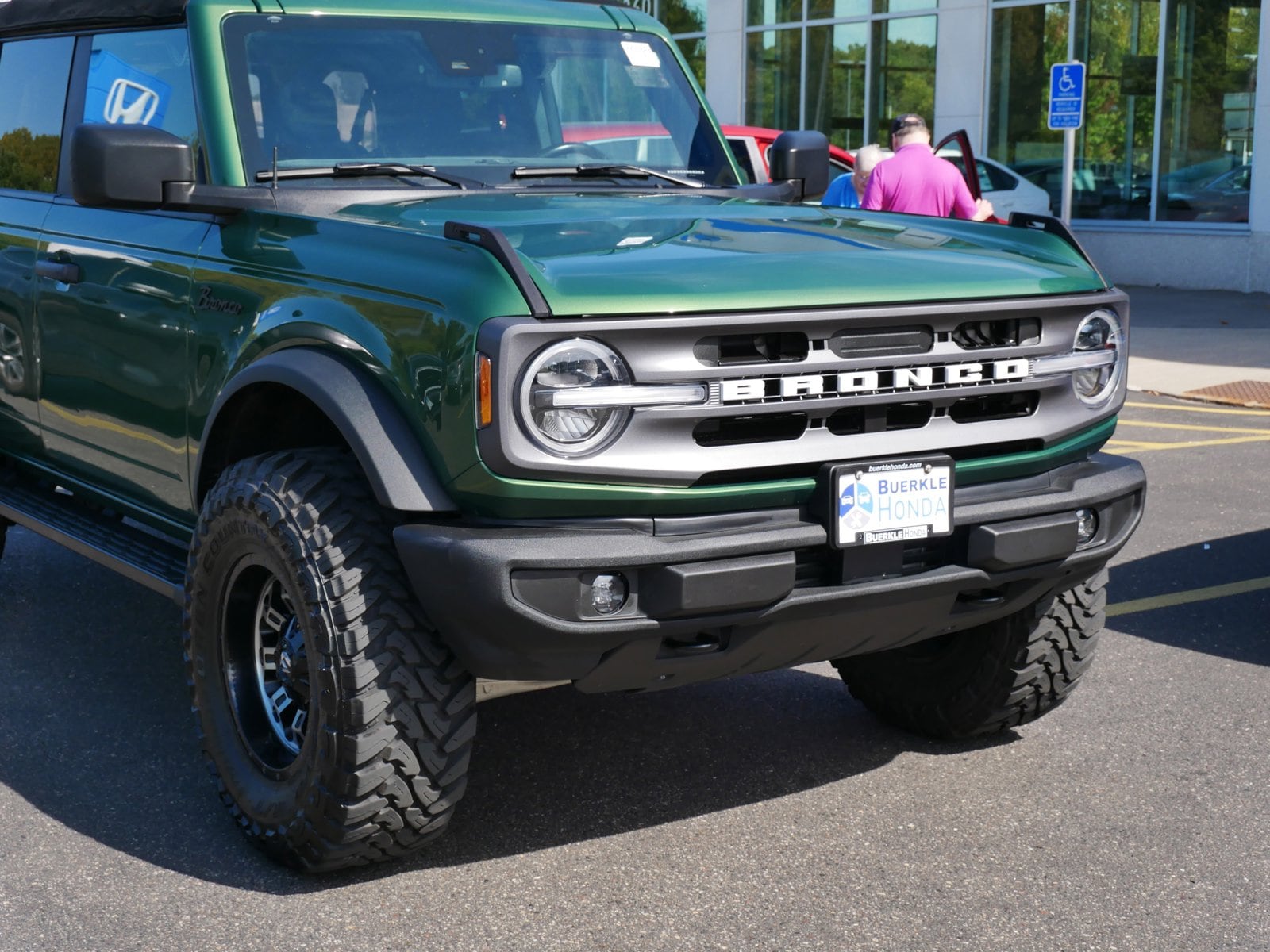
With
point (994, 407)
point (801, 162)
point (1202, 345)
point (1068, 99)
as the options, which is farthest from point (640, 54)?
point (1068, 99)

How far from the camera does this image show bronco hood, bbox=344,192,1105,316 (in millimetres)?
3309

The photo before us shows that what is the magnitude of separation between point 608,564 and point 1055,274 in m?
1.36

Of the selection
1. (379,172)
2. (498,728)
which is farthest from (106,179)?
(498,728)

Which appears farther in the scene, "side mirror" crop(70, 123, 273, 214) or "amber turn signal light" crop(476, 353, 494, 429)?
"side mirror" crop(70, 123, 273, 214)

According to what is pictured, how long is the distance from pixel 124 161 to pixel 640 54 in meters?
1.76

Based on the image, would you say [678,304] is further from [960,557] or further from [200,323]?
[200,323]

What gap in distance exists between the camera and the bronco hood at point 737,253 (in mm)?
3309

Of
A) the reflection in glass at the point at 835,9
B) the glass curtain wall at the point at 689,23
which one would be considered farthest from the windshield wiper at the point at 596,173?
the glass curtain wall at the point at 689,23

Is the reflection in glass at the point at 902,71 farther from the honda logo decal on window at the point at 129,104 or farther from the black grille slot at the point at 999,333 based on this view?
the black grille slot at the point at 999,333

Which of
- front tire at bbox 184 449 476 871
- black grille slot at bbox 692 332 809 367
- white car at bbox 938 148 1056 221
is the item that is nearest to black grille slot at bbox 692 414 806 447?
black grille slot at bbox 692 332 809 367

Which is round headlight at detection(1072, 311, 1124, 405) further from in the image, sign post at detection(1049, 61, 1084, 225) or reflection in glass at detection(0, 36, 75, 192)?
sign post at detection(1049, 61, 1084, 225)

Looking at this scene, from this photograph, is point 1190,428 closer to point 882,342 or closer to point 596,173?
point 596,173

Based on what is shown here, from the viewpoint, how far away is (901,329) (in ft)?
11.6

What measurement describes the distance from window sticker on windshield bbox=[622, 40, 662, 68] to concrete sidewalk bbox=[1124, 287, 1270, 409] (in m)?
5.74
